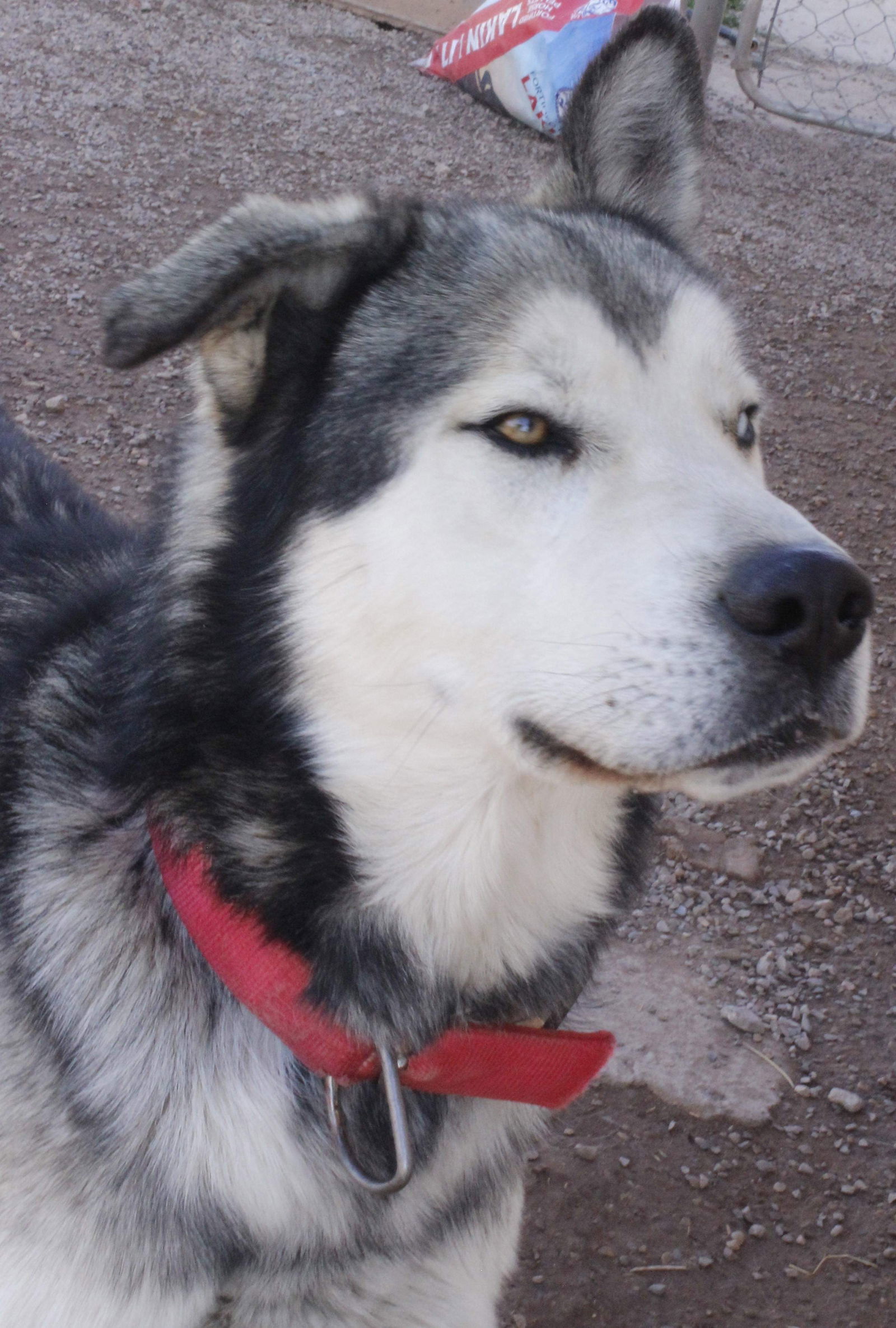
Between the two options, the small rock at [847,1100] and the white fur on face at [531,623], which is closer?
the white fur on face at [531,623]

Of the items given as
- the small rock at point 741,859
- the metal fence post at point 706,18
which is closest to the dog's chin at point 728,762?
the small rock at point 741,859

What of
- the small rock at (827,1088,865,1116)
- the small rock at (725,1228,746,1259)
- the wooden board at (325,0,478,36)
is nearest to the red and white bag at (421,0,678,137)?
the wooden board at (325,0,478,36)

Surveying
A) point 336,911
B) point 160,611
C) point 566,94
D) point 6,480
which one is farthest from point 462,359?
point 566,94

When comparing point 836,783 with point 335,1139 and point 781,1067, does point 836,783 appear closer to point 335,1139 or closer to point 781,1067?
point 781,1067

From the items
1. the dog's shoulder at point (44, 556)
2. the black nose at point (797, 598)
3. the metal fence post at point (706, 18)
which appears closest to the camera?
the black nose at point (797, 598)

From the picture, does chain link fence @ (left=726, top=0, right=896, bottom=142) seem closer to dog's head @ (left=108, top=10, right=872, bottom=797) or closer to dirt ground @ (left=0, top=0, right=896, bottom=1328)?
dirt ground @ (left=0, top=0, right=896, bottom=1328)

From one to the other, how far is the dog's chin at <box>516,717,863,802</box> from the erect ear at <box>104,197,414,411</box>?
667 millimetres

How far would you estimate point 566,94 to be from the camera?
6.52 metres

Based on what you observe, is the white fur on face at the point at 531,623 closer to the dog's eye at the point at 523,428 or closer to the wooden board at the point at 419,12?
the dog's eye at the point at 523,428

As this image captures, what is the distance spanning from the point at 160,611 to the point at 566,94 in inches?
226

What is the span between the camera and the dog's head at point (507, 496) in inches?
57.0

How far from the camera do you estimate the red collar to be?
166 centimetres

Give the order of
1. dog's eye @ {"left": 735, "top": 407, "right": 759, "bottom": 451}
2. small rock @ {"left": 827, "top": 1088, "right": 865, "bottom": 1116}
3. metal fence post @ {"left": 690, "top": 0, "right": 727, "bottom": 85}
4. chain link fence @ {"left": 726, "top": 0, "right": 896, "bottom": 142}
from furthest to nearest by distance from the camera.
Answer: chain link fence @ {"left": 726, "top": 0, "right": 896, "bottom": 142} → metal fence post @ {"left": 690, "top": 0, "right": 727, "bottom": 85} → small rock @ {"left": 827, "top": 1088, "right": 865, "bottom": 1116} → dog's eye @ {"left": 735, "top": 407, "right": 759, "bottom": 451}

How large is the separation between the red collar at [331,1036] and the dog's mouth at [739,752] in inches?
17.2
